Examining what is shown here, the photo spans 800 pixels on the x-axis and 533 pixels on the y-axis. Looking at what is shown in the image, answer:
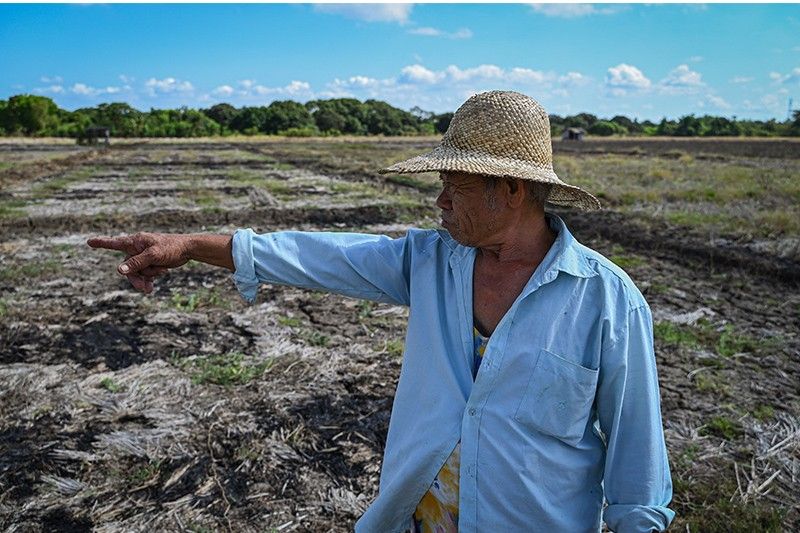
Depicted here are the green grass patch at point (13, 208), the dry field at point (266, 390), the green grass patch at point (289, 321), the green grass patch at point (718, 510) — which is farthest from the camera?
the green grass patch at point (13, 208)

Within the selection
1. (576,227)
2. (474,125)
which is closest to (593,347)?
(474,125)

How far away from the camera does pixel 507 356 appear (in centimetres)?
152

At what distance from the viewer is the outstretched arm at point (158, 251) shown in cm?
170

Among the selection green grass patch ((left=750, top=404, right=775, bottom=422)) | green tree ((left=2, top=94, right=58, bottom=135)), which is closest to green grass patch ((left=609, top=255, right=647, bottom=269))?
green grass patch ((left=750, top=404, right=775, bottom=422))

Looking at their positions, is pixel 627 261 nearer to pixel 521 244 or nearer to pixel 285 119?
pixel 521 244

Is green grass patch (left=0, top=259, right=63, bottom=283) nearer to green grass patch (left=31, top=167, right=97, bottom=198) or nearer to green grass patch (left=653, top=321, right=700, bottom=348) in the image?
green grass patch (left=653, top=321, right=700, bottom=348)

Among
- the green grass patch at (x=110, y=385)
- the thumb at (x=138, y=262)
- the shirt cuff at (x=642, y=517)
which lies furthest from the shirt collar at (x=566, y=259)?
the green grass patch at (x=110, y=385)

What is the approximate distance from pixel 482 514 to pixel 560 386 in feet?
1.19

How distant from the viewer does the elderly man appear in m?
1.51

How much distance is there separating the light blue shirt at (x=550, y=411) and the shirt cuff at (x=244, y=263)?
510mm

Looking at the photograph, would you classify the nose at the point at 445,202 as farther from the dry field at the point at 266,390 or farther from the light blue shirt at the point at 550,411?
the dry field at the point at 266,390

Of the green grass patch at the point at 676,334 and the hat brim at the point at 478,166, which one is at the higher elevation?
the hat brim at the point at 478,166

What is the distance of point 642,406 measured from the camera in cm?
151

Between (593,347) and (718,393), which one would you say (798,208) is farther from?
(593,347)
